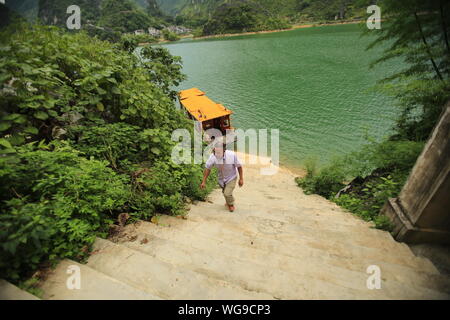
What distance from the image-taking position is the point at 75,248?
225 centimetres

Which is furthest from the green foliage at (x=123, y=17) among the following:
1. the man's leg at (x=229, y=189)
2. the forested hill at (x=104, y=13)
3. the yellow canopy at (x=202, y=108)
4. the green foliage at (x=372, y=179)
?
the man's leg at (x=229, y=189)

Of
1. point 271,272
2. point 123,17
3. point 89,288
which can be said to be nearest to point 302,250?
Answer: point 271,272

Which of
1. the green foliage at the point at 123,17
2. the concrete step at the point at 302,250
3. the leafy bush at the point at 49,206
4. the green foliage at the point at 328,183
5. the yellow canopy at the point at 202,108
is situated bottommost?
the green foliage at the point at 328,183

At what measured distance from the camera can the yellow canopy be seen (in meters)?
12.9

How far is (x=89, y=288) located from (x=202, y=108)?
12827 millimetres

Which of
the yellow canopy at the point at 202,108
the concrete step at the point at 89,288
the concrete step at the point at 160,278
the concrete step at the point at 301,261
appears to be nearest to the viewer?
the concrete step at the point at 89,288

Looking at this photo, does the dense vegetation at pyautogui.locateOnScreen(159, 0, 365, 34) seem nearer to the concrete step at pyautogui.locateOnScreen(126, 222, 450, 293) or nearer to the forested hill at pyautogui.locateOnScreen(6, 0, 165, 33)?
the forested hill at pyautogui.locateOnScreen(6, 0, 165, 33)

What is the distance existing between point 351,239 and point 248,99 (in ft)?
65.8

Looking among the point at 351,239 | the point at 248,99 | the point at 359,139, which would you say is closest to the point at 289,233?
the point at 351,239

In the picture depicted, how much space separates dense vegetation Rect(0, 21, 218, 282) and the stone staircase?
1.03ft

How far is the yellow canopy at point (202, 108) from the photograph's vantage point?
12945mm

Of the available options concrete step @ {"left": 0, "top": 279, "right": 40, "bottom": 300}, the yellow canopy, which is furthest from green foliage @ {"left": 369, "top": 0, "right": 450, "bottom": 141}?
the yellow canopy

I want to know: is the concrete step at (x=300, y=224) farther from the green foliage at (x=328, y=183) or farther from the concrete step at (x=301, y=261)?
the green foliage at (x=328, y=183)

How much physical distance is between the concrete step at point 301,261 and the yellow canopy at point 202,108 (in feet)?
33.2
